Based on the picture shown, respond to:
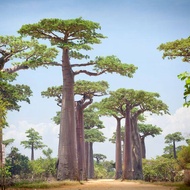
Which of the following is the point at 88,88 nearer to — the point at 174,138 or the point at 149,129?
the point at 149,129

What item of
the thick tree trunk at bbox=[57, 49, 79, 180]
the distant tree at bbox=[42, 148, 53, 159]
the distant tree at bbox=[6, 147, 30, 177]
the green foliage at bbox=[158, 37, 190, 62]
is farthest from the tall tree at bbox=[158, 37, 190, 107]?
the distant tree at bbox=[42, 148, 53, 159]

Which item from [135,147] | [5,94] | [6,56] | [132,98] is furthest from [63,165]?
[135,147]

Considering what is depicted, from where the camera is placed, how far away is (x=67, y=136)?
2003cm

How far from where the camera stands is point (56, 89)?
28.3 m

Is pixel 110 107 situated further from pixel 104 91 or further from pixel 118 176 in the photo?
pixel 118 176

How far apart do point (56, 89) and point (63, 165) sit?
10154 millimetres

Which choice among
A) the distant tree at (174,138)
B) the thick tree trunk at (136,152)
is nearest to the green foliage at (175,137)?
the distant tree at (174,138)

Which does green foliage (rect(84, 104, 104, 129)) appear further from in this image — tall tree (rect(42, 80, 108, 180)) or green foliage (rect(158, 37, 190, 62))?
green foliage (rect(158, 37, 190, 62))

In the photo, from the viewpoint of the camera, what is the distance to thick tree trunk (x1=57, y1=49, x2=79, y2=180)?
1958cm

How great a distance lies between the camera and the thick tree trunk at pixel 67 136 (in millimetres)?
19578

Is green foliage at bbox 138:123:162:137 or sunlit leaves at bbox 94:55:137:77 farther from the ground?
sunlit leaves at bbox 94:55:137:77

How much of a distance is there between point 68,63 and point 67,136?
5175 millimetres

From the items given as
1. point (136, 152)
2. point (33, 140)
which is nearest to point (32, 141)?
point (33, 140)

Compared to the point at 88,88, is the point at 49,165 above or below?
below
